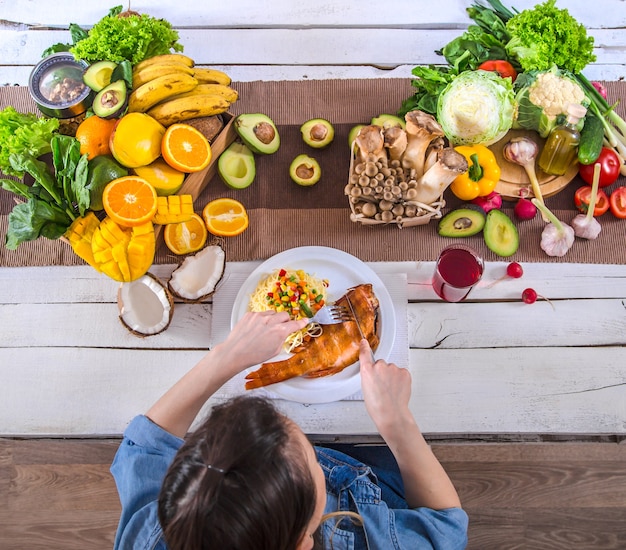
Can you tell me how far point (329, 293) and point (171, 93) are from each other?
0.96 metres

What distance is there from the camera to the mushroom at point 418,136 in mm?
1678

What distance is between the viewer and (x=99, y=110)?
5.88 feet

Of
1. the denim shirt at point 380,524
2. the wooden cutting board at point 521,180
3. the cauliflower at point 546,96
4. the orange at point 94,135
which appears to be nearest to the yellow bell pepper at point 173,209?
the orange at point 94,135

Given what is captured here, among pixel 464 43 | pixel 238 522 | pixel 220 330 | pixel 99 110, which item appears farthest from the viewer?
pixel 464 43

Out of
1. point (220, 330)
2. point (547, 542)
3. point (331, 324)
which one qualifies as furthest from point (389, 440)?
point (547, 542)

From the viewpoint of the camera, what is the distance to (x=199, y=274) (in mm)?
1924

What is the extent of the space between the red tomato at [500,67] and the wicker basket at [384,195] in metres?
0.61

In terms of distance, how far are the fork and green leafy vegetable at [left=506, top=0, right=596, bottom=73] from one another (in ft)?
4.00

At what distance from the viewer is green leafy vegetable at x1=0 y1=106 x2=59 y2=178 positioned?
1773mm

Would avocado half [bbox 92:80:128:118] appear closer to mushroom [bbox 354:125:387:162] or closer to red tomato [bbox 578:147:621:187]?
mushroom [bbox 354:125:387:162]

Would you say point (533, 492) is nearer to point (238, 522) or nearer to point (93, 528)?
point (238, 522)

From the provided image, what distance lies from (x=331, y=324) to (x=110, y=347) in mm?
901

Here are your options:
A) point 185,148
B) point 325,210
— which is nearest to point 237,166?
point 185,148

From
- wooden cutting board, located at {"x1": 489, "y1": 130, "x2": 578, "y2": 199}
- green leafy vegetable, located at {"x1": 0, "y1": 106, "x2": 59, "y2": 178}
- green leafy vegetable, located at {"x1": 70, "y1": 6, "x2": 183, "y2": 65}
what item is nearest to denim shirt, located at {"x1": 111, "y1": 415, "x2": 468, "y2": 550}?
green leafy vegetable, located at {"x1": 0, "y1": 106, "x2": 59, "y2": 178}
